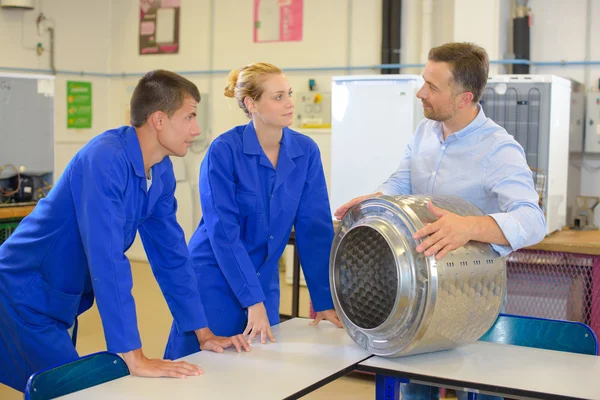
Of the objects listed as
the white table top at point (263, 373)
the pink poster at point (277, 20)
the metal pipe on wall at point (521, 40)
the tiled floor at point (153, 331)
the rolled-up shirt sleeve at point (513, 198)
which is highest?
the pink poster at point (277, 20)

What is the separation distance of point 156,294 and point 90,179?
180 inches

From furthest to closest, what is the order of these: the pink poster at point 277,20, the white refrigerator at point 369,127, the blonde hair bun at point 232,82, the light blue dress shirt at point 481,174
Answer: the pink poster at point 277,20 → the white refrigerator at point 369,127 → the blonde hair bun at point 232,82 → the light blue dress shirt at point 481,174

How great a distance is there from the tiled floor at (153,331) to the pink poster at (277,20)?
2145mm

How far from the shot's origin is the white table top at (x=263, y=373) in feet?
5.53

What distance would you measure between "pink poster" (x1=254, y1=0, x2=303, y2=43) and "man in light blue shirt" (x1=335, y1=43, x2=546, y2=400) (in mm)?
4618

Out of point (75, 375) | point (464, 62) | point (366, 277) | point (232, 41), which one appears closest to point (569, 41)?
point (232, 41)

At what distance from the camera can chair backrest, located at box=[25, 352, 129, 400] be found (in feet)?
5.58

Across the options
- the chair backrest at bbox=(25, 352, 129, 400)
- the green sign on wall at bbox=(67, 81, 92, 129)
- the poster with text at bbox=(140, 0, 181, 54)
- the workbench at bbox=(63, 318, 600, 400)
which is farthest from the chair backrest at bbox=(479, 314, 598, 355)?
the green sign on wall at bbox=(67, 81, 92, 129)

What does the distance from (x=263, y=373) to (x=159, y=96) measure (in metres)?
0.78

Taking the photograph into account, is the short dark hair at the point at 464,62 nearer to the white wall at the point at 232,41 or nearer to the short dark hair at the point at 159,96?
the short dark hair at the point at 159,96

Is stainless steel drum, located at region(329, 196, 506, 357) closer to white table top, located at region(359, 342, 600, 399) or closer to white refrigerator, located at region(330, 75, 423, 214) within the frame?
white table top, located at region(359, 342, 600, 399)

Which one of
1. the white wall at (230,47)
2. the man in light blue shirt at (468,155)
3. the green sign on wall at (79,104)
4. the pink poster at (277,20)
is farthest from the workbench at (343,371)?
the green sign on wall at (79,104)

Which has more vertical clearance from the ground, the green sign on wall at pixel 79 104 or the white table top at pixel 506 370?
the green sign on wall at pixel 79 104

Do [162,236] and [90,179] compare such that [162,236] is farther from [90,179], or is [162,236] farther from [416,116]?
[416,116]
